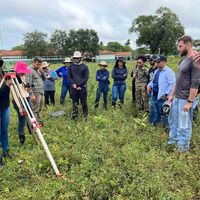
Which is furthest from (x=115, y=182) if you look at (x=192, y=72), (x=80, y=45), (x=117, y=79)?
(x=80, y=45)

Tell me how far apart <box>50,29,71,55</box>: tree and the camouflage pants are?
75264mm

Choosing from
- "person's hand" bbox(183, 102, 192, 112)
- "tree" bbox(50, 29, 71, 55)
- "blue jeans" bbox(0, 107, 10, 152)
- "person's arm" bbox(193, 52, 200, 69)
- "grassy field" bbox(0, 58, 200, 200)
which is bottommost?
"grassy field" bbox(0, 58, 200, 200)

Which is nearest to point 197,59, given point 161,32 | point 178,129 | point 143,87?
point 178,129

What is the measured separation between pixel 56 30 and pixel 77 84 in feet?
266

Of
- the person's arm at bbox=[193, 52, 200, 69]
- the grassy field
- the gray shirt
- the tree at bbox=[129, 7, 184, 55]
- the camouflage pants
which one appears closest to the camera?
the grassy field

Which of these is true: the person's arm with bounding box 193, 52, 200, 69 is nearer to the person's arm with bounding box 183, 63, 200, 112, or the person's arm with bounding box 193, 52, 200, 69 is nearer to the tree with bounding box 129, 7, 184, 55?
the person's arm with bounding box 183, 63, 200, 112

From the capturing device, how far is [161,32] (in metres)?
68.9

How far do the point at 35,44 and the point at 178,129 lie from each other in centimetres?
8191

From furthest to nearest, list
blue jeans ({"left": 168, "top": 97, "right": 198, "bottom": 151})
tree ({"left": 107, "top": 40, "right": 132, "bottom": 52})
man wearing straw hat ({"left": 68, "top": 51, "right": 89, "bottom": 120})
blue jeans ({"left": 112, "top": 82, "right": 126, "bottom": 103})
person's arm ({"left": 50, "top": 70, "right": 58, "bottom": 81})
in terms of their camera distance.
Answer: tree ({"left": 107, "top": 40, "right": 132, "bottom": 52})
person's arm ({"left": 50, "top": 70, "right": 58, "bottom": 81})
blue jeans ({"left": 112, "top": 82, "right": 126, "bottom": 103})
man wearing straw hat ({"left": 68, "top": 51, "right": 89, "bottom": 120})
blue jeans ({"left": 168, "top": 97, "right": 198, "bottom": 151})

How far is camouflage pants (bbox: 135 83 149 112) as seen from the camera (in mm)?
8523

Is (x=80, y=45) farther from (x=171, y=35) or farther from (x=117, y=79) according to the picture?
(x=117, y=79)

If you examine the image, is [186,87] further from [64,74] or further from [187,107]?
[64,74]

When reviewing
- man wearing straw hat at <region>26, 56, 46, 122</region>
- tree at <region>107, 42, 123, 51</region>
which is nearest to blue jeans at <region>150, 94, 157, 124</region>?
man wearing straw hat at <region>26, 56, 46, 122</region>

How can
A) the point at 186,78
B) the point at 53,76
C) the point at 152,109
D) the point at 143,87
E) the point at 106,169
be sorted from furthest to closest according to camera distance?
the point at 53,76
the point at 143,87
the point at 152,109
the point at 186,78
the point at 106,169
